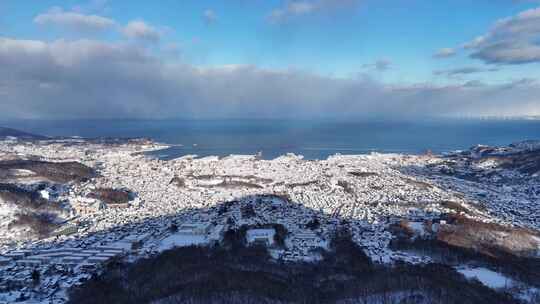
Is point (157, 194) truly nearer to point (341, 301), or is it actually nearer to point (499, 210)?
point (341, 301)

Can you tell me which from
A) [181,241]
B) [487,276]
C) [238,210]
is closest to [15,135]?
[238,210]

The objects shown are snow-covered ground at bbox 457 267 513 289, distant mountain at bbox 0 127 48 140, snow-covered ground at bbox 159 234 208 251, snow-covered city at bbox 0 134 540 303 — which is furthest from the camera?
distant mountain at bbox 0 127 48 140

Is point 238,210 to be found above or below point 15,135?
below

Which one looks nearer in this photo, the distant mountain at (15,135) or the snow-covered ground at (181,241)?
the snow-covered ground at (181,241)

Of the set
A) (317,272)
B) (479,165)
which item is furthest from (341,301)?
(479,165)

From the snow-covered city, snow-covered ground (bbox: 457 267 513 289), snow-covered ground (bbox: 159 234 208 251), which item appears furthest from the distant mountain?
snow-covered ground (bbox: 457 267 513 289)

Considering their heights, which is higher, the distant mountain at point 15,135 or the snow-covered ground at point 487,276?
the distant mountain at point 15,135

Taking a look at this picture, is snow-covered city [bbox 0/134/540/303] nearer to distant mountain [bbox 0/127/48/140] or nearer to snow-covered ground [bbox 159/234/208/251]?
snow-covered ground [bbox 159/234/208/251]

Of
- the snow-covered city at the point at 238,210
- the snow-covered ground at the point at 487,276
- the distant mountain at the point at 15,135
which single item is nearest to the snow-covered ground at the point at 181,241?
the snow-covered city at the point at 238,210

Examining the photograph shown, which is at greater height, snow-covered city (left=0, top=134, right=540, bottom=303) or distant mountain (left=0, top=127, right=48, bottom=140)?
distant mountain (left=0, top=127, right=48, bottom=140)

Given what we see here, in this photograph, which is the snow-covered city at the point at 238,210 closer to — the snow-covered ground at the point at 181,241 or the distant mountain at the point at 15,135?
the snow-covered ground at the point at 181,241

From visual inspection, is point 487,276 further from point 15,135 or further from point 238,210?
point 15,135
